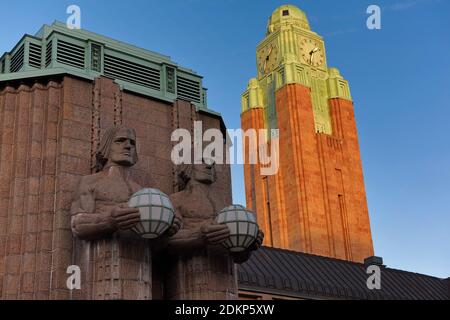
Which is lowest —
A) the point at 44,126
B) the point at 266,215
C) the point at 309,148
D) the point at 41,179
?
the point at 41,179

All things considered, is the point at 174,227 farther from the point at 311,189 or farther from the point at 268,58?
the point at 268,58

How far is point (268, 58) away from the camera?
317 feet

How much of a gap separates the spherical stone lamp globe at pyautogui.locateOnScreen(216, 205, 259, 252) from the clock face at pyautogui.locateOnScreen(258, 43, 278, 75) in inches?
3146

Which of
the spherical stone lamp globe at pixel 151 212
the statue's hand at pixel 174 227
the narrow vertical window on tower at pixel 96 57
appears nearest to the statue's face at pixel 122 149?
the spherical stone lamp globe at pixel 151 212

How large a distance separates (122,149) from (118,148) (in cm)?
9

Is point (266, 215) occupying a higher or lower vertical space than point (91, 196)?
higher

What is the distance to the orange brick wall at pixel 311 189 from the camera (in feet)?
275

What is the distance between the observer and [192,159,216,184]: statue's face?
17375mm

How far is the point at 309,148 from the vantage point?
87375 mm

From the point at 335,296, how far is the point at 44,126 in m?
18.5

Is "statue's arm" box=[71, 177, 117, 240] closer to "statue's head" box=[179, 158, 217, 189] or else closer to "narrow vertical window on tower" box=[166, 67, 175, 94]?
"statue's head" box=[179, 158, 217, 189]

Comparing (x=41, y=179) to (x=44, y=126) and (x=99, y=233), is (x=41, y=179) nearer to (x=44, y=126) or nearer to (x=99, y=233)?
(x=44, y=126)
